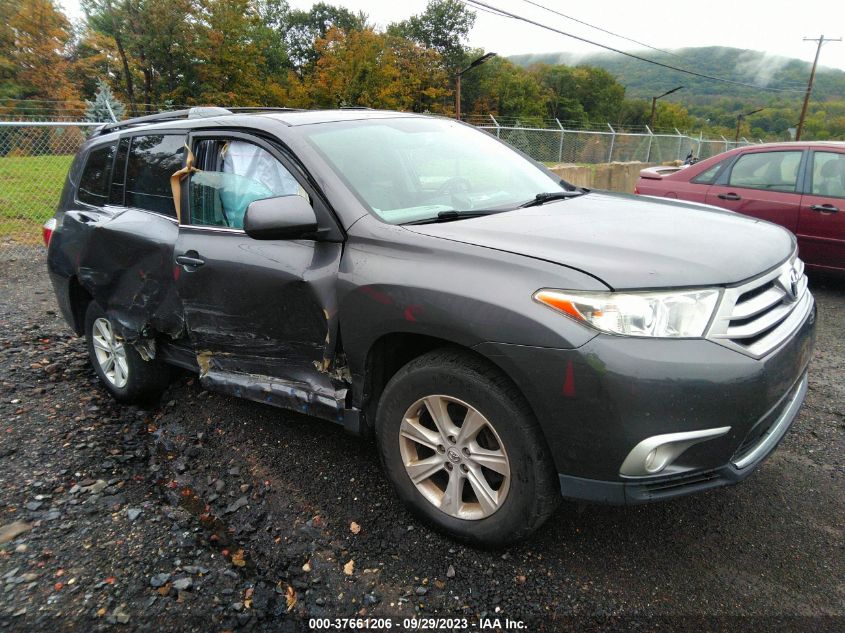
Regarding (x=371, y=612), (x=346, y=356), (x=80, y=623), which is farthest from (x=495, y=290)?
(x=80, y=623)

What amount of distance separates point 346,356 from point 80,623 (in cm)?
135

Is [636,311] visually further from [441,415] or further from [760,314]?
[441,415]

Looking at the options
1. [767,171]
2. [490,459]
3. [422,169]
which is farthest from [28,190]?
[767,171]

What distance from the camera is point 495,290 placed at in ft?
6.73

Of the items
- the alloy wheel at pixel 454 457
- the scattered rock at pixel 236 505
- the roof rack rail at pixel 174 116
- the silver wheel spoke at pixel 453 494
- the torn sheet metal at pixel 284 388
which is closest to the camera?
the alloy wheel at pixel 454 457

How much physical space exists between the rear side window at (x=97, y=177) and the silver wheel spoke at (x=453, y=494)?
290 centimetres

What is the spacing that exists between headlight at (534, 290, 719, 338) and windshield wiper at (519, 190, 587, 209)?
0.99 m

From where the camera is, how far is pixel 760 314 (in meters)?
2.17

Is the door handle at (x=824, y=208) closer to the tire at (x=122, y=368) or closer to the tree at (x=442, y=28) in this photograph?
the tire at (x=122, y=368)

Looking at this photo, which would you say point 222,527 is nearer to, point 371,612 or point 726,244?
point 371,612

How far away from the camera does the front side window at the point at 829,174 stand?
587 centimetres

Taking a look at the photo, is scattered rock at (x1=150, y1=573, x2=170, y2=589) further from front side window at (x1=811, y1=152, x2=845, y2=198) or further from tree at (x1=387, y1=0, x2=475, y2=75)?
tree at (x1=387, y1=0, x2=475, y2=75)

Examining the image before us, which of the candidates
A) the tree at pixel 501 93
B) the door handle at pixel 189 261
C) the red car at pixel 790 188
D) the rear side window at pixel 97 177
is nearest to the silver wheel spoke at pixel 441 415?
the door handle at pixel 189 261

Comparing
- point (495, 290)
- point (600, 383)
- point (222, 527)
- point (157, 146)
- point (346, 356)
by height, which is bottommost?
point (222, 527)
